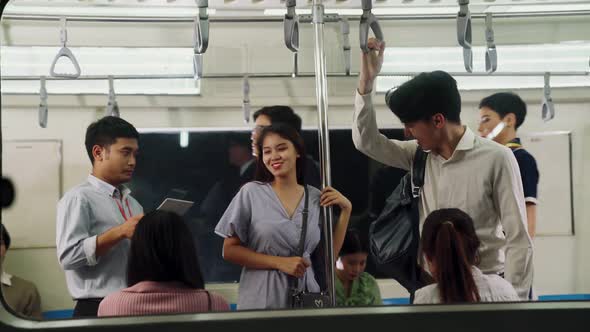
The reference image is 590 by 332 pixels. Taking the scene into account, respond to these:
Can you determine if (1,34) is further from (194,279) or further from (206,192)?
(194,279)

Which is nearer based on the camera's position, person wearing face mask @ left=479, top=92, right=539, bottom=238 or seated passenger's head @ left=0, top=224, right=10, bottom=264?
seated passenger's head @ left=0, top=224, right=10, bottom=264

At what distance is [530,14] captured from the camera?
2.01 m

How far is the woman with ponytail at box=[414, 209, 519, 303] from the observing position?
1870 millimetres

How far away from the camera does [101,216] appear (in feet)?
6.42

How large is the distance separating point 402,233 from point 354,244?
0.50 ft

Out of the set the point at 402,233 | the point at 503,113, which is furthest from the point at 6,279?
the point at 503,113

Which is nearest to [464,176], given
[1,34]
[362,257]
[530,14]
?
[362,257]

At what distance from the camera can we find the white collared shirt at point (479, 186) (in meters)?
1.93

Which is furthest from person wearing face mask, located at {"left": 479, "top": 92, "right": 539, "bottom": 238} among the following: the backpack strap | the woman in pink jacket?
the woman in pink jacket

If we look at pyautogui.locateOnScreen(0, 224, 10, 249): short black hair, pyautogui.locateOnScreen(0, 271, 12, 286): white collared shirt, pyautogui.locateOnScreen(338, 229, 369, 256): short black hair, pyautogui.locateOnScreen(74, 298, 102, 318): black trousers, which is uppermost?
pyautogui.locateOnScreen(0, 224, 10, 249): short black hair

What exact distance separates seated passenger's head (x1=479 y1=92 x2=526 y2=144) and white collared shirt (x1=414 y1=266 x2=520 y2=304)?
0.41 metres

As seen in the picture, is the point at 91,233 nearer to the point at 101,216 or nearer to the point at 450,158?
the point at 101,216

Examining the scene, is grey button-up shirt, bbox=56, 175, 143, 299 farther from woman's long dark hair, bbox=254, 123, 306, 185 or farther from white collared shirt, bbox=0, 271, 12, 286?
woman's long dark hair, bbox=254, 123, 306, 185

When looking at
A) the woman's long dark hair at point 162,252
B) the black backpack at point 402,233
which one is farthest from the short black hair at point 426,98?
the woman's long dark hair at point 162,252
